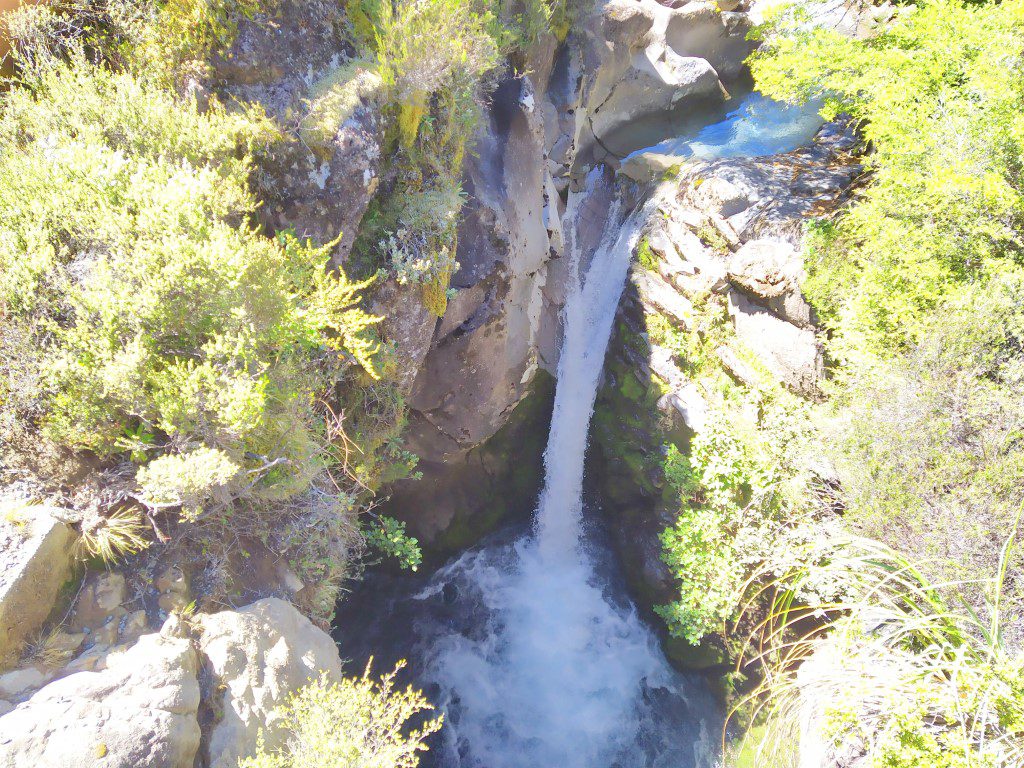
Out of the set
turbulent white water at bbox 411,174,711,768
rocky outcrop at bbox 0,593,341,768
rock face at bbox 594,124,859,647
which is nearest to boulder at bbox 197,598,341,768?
rocky outcrop at bbox 0,593,341,768

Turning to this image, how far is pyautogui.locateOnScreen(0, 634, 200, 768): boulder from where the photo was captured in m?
3.68

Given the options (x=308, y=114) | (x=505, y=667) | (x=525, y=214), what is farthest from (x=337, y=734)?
(x=525, y=214)

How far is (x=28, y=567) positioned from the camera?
424 centimetres

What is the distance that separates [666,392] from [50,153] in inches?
347

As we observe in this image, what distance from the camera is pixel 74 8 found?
5.28m

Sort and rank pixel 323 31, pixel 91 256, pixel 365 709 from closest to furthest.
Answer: pixel 365 709 → pixel 91 256 → pixel 323 31

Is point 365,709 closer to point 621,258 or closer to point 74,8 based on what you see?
point 74,8

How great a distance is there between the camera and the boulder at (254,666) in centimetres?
440

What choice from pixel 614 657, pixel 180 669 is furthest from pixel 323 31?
pixel 614 657

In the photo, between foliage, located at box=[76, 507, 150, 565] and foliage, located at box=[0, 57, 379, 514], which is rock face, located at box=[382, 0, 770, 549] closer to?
foliage, located at box=[0, 57, 379, 514]

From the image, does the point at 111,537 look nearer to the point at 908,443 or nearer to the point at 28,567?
the point at 28,567

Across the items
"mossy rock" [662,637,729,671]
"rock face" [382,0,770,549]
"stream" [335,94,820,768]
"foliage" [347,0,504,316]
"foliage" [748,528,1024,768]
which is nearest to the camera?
"foliage" [748,528,1024,768]

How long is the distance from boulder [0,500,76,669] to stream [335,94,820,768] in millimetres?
4789

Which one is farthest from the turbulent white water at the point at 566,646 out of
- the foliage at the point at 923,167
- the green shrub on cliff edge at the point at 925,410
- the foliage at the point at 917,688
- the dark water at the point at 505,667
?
the foliage at the point at 917,688
